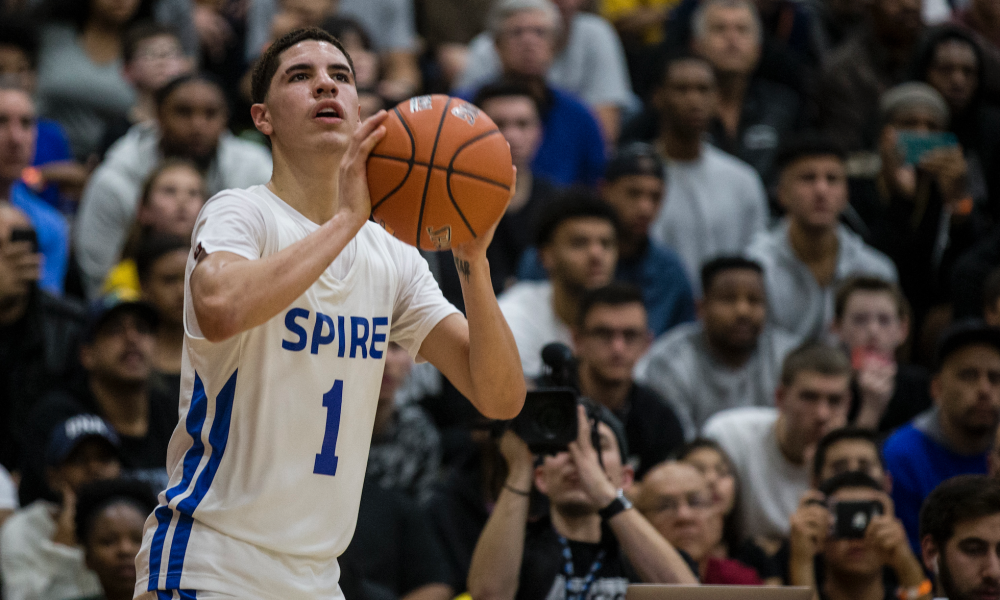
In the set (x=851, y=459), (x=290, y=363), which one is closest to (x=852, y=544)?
(x=851, y=459)

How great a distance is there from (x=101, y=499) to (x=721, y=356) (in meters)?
4.05

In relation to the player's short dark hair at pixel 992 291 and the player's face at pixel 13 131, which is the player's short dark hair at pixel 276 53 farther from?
the player's short dark hair at pixel 992 291

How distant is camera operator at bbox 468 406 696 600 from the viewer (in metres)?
5.11

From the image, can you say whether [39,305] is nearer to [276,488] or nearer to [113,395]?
[113,395]

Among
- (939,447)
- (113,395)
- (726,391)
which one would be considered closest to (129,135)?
(113,395)

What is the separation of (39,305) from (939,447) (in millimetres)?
5525

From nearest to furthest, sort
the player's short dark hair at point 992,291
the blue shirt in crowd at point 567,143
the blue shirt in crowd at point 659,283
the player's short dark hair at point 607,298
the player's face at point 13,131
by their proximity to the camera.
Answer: the player's short dark hair at point 607,298 → the player's short dark hair at point 992,291 → the player's face at point 13,131 → the blue shirt in crowd at point 659,283 → the blue shirt in crowd at point 567,143

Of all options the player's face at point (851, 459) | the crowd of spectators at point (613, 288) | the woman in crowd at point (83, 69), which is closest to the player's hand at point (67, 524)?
the crowd of spectators at point (613, 288)

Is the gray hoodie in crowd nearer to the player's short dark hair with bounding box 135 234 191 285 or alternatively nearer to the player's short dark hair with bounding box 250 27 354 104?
the player's short dark hair with bounding box 135 234 191 285

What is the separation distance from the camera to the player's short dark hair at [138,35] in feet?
32.7

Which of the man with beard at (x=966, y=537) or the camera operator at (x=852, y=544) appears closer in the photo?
the man with beard at (x=966, y=537)

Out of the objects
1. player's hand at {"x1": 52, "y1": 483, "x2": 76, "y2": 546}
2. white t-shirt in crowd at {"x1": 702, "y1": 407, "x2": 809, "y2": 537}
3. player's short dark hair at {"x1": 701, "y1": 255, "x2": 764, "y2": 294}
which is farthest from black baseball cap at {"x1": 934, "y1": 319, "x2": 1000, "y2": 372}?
player's hand at {"x1": 52, "y1": 483, "x2": 76, "y2": 546}

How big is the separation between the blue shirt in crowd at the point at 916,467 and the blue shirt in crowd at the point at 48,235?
5674mm

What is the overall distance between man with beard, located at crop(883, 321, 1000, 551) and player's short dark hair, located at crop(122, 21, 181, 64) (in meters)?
6.57
